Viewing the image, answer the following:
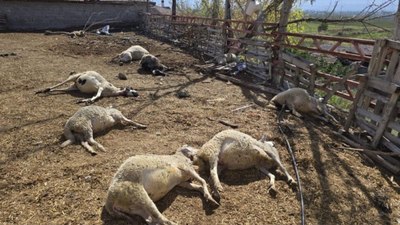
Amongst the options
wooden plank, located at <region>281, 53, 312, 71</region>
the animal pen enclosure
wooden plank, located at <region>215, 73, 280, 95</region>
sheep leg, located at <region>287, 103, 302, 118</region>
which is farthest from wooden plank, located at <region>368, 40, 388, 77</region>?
wooden plank, located at <region>215, 73, 280, 95</region>

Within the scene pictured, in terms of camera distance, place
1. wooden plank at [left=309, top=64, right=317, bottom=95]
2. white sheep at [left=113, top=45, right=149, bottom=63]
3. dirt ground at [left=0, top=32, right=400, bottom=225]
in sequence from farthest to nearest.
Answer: white sheep at [left=113, top=45, right=149, bottom=63]
wooden plank at [left=309, top=64, right=317, bottom=95]
dirt ground at [left=0, top=32, right=400, bottom=225]

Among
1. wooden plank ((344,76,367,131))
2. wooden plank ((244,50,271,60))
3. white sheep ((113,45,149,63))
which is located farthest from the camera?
white sheep ((113,45,149,63))

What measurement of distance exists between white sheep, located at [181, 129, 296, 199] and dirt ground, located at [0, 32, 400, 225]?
0.45 ft

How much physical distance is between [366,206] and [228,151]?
6.03 feet

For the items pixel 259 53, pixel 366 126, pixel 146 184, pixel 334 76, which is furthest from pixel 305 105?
pixel 146 184

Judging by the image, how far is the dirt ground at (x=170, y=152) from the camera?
12.2ft

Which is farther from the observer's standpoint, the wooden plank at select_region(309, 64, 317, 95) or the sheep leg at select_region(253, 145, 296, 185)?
the wooden plank at select_region(309, 64, 317, 95)

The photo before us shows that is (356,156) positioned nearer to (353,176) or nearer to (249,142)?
(353,176)

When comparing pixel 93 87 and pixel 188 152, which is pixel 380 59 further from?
pixel 93 87

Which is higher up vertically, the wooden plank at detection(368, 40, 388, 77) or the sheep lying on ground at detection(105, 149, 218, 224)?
the wooden plank at detection(368, 40, 388, 77)

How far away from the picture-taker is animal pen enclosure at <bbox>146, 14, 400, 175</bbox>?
5.41 metres

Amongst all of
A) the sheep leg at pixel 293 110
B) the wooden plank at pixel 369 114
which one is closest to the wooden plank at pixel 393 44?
the wooden plank at pixel 369 114

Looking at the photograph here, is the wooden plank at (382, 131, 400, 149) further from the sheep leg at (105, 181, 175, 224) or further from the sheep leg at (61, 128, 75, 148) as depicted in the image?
the sheep leg at (61, 128, 75, 148)

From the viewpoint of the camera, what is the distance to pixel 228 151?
177 inches
